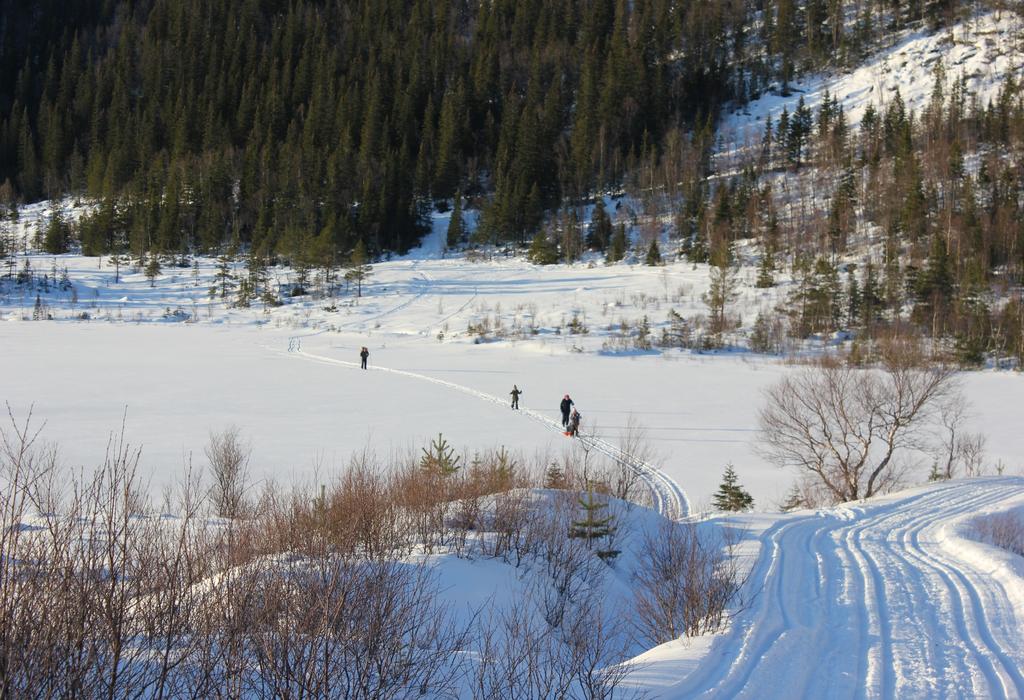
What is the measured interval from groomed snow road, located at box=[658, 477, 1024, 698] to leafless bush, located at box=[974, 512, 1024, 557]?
72cm

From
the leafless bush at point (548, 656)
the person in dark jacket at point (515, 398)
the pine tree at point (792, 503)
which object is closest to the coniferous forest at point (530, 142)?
the person in dark jacket at point (515, 398)

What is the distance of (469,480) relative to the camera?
10.9 meters

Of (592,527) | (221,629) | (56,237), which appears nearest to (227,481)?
(592,527)

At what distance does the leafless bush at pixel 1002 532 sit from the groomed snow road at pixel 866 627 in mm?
723

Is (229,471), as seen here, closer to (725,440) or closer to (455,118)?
(725,440)

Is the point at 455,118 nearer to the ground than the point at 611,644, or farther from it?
farther from it

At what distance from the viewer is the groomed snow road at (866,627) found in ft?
16.2

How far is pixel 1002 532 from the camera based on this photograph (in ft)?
34.6

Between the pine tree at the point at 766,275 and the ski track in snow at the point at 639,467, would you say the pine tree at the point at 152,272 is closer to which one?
the ski track in snow at the point at 639,467

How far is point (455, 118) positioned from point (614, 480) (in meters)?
81.2

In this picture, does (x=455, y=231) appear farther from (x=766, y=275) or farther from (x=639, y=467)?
(x=639, y=467)

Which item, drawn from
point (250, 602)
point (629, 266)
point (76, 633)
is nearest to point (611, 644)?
point (250, 602)

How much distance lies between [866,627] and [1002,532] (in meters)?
6.51

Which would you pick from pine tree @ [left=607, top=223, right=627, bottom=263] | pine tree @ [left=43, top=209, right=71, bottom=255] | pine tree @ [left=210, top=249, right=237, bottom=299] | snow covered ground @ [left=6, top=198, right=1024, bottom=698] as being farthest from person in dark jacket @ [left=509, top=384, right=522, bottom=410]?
pine tree @ [left=43, top=209, right=71, bottom=255]
